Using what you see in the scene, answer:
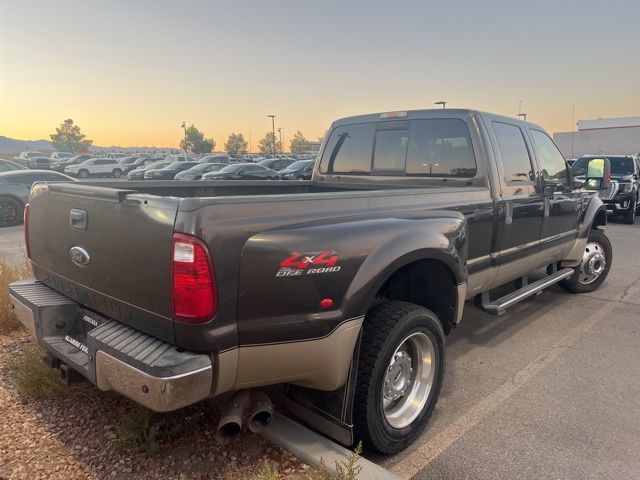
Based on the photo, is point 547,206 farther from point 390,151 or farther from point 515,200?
point 390,151

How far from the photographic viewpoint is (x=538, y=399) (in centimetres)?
350

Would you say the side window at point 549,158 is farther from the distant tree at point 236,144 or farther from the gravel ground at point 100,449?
the distant tree at point 236,144

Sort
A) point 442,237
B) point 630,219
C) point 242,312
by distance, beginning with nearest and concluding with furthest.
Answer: point 242,312 < point 442,237 < point 630,219

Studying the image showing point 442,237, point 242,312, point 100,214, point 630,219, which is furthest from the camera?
point 630,219

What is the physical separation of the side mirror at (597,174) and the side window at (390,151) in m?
2.78

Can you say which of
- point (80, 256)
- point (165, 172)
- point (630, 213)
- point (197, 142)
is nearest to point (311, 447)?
point (80, 256)

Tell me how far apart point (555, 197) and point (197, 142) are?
9767cm

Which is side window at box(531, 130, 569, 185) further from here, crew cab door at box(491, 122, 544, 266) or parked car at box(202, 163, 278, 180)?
parked car at box(202, 163, 278, 180)

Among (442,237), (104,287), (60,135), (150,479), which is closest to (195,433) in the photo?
(150,479)

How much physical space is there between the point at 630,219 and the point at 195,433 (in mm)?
14390

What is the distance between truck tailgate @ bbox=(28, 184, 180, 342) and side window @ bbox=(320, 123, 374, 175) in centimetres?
273

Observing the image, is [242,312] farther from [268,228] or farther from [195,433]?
[195,433]

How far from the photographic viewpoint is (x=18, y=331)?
171 inches

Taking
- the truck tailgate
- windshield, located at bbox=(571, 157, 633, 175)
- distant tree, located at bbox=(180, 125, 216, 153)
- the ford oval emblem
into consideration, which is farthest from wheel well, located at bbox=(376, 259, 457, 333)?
distant tree, located at bbox=(180, 125, 216, 153)
